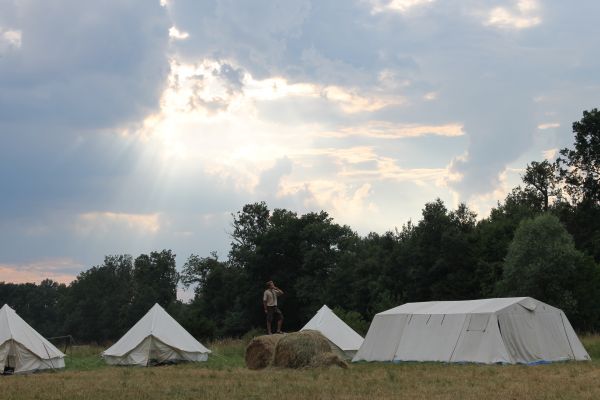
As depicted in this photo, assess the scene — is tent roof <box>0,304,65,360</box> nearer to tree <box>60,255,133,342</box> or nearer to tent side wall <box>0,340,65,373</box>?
tent side wall <box>0,340,65,373</box>

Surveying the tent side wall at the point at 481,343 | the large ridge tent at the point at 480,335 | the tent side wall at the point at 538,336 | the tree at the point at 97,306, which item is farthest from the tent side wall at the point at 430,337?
the tree at the point at 97,306

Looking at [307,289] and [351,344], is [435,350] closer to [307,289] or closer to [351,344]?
[351,344]

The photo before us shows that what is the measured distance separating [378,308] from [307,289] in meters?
12.9

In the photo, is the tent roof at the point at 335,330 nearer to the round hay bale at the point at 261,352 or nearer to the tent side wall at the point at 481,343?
the tent side wall at the point at 481,343

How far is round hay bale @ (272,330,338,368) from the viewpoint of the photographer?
19.4 m

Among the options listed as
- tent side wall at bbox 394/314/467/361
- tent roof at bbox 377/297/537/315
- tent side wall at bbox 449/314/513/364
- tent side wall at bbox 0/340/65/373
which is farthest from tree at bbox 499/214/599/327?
tent side wall at bbox 0/340/65/373

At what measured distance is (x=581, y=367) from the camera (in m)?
19.8

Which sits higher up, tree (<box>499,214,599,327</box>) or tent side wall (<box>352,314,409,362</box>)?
tree (<box>499,214,599,327</box>)

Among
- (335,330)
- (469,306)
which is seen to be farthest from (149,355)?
(469,306)

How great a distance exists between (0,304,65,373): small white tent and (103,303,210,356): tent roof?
2165 millimetres

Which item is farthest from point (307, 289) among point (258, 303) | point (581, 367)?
point (581, 367)

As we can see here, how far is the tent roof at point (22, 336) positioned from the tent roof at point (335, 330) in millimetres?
8709

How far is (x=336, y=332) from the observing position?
27.4 m

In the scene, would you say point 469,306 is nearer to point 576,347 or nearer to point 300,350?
point 576,347
